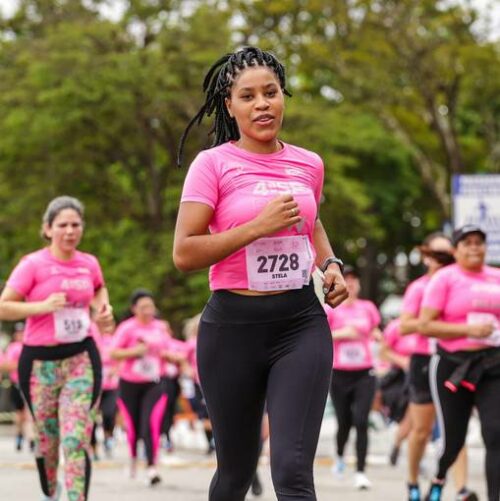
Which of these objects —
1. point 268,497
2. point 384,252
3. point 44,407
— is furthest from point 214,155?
point 384,252

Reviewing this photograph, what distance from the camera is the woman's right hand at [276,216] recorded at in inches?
197

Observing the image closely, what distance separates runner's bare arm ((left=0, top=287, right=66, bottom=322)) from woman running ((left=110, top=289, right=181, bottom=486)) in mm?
4953

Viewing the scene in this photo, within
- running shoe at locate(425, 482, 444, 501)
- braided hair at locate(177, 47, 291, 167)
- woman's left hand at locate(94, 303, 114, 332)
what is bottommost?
running shoe at locate(425, 482, 444, 501)

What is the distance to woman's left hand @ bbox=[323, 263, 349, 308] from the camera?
5.29 metres

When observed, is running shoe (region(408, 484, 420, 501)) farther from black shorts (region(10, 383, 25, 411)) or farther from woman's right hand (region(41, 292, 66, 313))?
black shorts (region(10, 383, 25, 411))

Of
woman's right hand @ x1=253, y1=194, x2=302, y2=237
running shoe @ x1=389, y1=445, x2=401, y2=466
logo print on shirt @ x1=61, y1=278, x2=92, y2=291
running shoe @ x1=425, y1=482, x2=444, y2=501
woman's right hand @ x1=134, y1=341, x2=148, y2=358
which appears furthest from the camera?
running shoe @ x1=389, y1=445, x2=401, y2=466

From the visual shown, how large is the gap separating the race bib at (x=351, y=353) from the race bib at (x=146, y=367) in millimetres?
1894

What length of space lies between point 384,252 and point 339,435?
2950cm

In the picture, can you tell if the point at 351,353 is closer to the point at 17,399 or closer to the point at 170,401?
the point at 170,401

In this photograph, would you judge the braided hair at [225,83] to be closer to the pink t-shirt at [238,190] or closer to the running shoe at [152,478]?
the pink t-shirt at [238,190]

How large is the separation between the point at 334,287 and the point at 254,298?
315mm

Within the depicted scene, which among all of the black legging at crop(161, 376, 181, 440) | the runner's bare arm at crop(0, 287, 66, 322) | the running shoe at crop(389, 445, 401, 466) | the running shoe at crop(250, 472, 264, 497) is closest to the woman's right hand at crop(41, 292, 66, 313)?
the runner's bare arm at crop(0, 287, 66, 322)

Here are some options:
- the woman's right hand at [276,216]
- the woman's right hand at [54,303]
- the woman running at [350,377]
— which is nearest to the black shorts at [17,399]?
the woman running at [350,377]

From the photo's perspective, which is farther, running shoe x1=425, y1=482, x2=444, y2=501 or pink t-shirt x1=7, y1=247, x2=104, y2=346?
running shoe x1=425, y1=482, x2=444, y2=501
